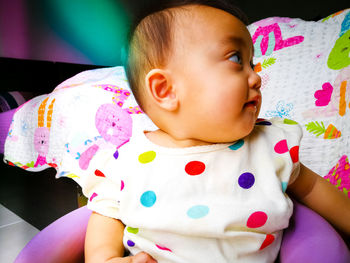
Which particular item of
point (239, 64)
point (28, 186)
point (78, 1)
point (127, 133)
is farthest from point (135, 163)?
point (78, 1)

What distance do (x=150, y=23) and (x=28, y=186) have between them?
3.92ft

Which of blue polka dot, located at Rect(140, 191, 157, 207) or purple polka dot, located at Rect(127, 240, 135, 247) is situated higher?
blue polka dot, located at Rect(140, 191, 157, 207)

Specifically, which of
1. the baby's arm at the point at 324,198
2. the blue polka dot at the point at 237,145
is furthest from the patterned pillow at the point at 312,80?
the blue polka dot at the point at 237,145

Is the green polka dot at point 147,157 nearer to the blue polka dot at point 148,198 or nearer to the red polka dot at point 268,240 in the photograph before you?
the blue polka dot at point 148,198

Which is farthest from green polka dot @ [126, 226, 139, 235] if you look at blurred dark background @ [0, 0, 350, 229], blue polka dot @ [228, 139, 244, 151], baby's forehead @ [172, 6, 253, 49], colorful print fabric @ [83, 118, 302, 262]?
blurred dark background @ [0, 0, 350, 229]

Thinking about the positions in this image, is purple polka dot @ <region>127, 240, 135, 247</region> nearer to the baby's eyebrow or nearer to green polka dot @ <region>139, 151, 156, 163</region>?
green polka dot @ <region>139, 151, 156, 163</region>

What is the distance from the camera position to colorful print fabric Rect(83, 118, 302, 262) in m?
0.41

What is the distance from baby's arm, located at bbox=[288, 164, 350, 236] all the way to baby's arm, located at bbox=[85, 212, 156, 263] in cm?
30

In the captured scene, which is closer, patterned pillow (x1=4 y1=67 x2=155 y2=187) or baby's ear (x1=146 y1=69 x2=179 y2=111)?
baby's ear (x1=146 y1=69 x2=179 y2=111)

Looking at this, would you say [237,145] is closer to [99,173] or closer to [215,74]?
[215,74]

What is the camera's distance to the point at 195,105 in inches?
17.9

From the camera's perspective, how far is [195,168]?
0.46 metres

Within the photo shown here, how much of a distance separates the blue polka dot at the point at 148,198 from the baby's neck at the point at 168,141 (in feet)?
0.33

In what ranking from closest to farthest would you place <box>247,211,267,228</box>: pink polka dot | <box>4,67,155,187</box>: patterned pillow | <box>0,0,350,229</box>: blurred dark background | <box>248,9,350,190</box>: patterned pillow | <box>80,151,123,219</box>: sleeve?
1. <box>247,211,267,228</box>: pink polka dot
2. <box>80,151,123,219</box>: sleeve
3. <box>248,9,350,190</box>: patterned pillow
4. <box>4,67,155,187</box>: patterned pillow
5. <box>0,0,350,229</box>: blurred dark background
